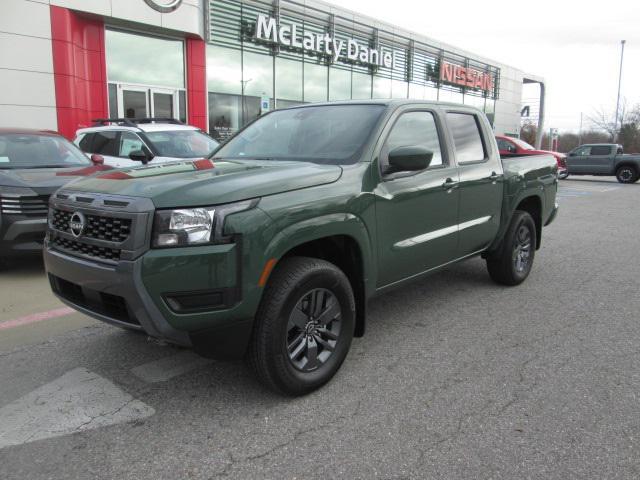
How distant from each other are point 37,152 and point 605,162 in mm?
23194

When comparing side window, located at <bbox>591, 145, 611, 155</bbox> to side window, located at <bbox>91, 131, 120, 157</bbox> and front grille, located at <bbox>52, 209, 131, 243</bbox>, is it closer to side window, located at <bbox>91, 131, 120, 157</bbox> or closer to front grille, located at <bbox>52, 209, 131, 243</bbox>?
side window, located at <bbox>91, 131, 120, 157</bbox>

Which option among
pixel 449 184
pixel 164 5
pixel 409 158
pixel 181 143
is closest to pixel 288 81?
pixel 164 5

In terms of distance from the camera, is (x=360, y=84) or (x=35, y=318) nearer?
(x=35, y=318)

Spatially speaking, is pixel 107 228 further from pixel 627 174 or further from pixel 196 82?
pixel 627 174

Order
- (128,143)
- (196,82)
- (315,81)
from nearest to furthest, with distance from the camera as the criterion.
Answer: (128,143) < (196,82) < (315,81)

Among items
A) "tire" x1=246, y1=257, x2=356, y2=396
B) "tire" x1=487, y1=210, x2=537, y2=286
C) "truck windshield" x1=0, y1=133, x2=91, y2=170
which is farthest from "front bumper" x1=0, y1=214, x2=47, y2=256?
"tire" x1=487, y1=210, x2=537, y2=286

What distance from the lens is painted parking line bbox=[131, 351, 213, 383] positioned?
3.39m

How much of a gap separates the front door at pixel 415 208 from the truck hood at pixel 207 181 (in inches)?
20.4

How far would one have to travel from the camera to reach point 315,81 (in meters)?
22.3

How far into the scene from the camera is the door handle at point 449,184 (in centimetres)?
417

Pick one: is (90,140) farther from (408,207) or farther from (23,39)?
(408,207)

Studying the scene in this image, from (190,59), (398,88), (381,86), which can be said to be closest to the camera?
(190,59)

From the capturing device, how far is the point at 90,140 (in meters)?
10.1

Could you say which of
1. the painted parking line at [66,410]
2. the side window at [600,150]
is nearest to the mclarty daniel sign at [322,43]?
the side window at [600,150]
